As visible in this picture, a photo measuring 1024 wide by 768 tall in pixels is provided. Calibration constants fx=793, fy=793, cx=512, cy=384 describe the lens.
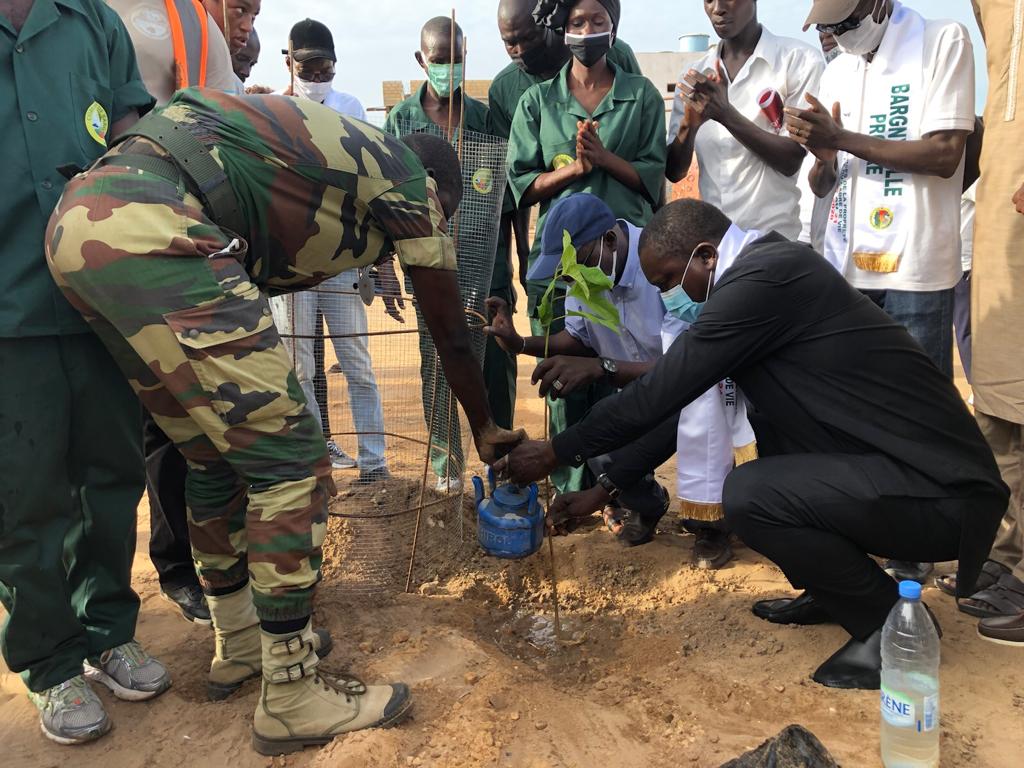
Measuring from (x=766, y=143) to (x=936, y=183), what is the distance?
2.72 ft

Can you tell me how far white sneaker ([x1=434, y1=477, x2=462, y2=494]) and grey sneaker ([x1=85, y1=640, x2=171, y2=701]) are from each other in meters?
1.61

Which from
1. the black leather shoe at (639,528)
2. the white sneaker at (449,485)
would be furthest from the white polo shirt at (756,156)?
the white sneaker at (449,485)

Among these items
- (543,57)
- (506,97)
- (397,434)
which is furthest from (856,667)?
(543,57)

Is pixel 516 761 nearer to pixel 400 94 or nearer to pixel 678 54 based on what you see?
pixel 400 94

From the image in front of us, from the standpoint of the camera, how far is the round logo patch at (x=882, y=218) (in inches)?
132

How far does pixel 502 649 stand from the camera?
10.7 ft

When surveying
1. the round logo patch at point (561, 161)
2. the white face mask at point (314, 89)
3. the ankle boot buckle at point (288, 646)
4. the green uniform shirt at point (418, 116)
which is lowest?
the ankle boot buckle at point (288, 646)

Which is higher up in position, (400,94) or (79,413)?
(400,94)

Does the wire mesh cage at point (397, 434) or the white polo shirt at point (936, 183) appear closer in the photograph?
the white polo shirt at point (936, 183)

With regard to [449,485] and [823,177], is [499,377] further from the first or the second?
[823,177]

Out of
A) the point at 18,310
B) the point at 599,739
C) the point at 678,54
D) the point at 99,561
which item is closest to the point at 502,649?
the point at 599,739

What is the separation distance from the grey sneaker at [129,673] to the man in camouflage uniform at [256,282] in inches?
17.1

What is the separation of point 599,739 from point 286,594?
1035 millimetres

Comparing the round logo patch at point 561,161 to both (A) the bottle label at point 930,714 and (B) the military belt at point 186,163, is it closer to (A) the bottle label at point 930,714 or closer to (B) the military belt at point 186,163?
(B) the military belt at point 186,163
